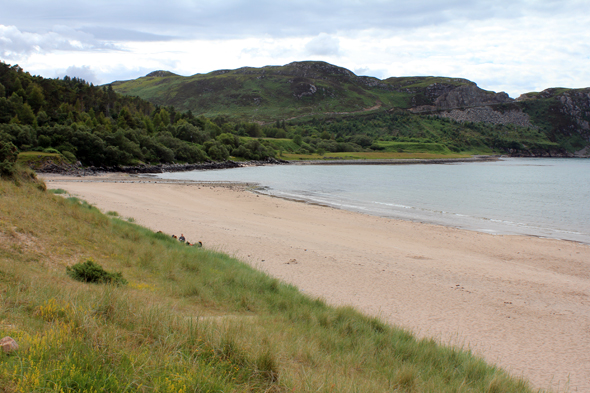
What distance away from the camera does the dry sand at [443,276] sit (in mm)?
7129

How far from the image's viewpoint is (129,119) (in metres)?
92.4

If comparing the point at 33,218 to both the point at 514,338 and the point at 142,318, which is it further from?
the point at 514,338

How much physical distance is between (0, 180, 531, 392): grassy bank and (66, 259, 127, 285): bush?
0.68 feet

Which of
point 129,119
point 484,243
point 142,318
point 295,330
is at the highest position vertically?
point 129,119

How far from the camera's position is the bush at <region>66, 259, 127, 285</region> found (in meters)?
6.43

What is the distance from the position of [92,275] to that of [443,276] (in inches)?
381

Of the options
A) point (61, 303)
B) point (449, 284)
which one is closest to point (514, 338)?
point (449, 284)

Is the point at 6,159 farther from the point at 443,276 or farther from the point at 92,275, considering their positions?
the point at 443,276

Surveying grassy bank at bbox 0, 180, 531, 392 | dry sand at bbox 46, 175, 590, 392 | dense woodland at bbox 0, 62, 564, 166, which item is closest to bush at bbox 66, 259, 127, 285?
grassy bank at bbox 0, 180, 531, 392

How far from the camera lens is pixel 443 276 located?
37.9 ft

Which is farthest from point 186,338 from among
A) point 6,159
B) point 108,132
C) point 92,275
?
point 108,132

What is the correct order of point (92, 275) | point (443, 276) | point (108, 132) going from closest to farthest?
point (92, 275) → point (443, 276) → point (108, 132)

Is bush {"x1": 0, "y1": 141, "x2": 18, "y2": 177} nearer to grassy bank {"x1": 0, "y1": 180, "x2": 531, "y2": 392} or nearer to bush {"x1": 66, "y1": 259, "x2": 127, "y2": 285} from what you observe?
grassy bank {"x1": 0, "y1": 180, "x2": 531, "y2": 392}

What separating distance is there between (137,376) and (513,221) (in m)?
27.4
